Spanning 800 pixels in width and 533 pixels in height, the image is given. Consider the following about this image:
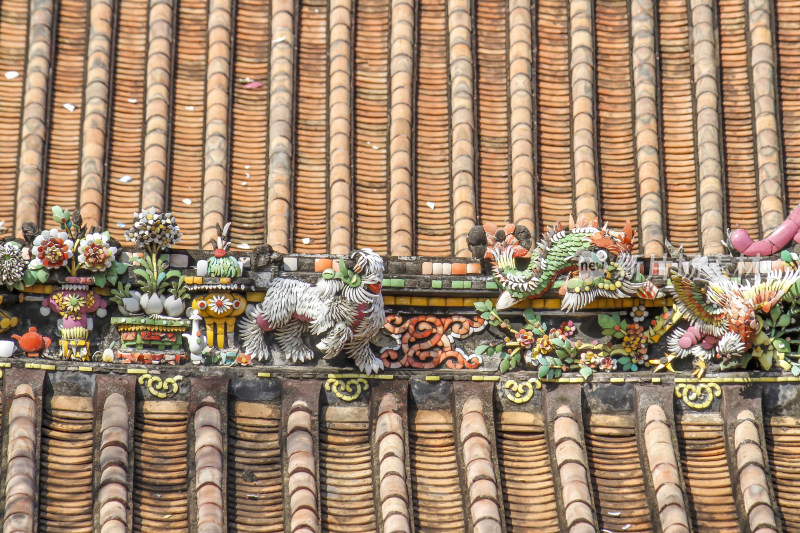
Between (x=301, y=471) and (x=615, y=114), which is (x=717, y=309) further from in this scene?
(x=301, y=471)

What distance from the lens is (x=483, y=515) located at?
16.2m

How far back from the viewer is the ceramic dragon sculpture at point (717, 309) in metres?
17.2

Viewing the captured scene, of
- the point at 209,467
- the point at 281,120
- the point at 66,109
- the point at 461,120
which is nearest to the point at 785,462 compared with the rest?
the point at 461,120

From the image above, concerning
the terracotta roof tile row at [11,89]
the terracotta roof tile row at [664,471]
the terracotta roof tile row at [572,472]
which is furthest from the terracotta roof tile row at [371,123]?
the terracotta roof tile row at [11,89]

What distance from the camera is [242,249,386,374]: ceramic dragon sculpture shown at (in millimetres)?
16953

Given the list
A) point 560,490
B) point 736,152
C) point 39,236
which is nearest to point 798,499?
point 560,490

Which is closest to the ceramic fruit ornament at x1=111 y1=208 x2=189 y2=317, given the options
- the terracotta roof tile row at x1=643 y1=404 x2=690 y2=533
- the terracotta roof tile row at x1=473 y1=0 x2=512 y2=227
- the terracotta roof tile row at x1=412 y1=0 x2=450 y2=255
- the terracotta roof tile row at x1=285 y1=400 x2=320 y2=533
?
the terracotta roof tile row at x1=285 y1=400 x2=320 y2=533

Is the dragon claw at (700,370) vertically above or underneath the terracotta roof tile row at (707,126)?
underneath

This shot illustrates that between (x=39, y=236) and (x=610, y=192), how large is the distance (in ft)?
23.5

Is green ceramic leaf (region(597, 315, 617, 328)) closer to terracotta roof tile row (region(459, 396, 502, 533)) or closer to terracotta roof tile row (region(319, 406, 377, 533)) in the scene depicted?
terracotta roof tile row (region(459, 396, 502, 533))

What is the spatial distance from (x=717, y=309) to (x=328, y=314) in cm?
441

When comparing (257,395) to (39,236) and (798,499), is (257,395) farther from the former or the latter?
(798,499)

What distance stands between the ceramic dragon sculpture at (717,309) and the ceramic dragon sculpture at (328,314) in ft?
11.2

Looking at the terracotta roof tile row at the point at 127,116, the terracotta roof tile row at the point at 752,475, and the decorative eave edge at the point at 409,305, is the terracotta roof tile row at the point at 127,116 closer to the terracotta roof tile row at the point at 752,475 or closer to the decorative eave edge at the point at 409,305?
the decorative eave edge at the point at 409,305
